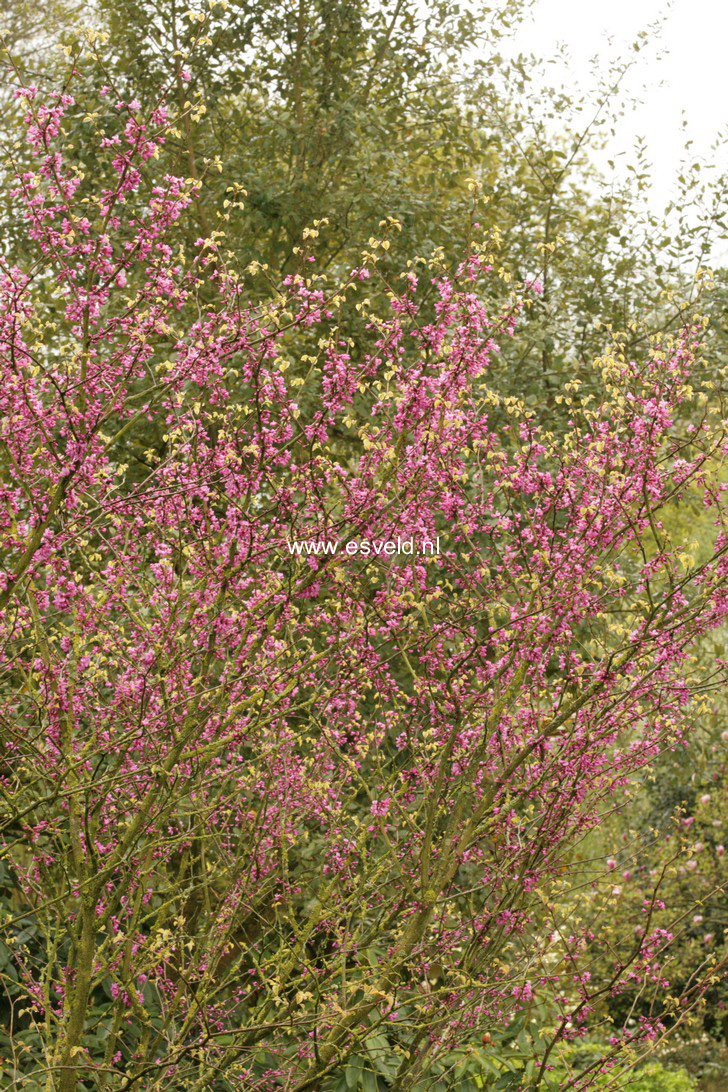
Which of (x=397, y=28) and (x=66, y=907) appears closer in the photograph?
(x=66, y=907)

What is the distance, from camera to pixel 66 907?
16.5ft

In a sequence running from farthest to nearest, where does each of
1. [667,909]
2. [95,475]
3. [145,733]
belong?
1. [667,909]
2. [95,475]
3. [145,733]

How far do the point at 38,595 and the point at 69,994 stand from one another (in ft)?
5.11

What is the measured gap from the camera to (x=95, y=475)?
15.0 ft

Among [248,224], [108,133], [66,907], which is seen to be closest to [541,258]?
[248,224]

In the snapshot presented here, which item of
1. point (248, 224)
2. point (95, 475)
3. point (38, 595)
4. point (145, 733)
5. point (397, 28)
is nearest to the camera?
point (145, 733)

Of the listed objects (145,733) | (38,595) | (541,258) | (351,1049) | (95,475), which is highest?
(541,258)

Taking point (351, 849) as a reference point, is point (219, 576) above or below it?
above

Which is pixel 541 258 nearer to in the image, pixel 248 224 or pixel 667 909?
pixel 248 224

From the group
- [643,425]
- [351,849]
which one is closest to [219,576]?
[351,849]

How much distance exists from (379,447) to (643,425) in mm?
999

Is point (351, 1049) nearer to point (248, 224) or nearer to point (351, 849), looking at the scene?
point (351, 849)

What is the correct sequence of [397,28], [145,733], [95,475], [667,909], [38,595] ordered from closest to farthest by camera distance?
1. [145,733]
2. [95,475]
3. [38,595]
4. [397,28]
5. [667,909]

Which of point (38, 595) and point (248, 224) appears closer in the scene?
point (38, 595)
